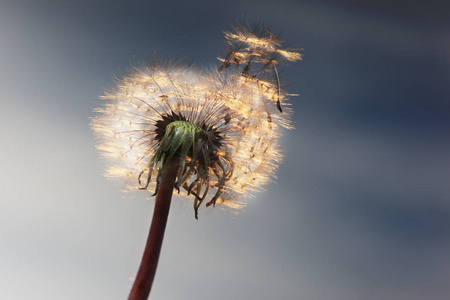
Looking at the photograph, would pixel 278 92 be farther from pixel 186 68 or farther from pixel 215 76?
pixel 186 68

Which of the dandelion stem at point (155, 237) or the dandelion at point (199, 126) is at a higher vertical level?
the dandelion at point (199, 126)

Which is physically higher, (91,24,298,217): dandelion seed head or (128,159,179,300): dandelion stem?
(91,24,298,217): dandelion seed head

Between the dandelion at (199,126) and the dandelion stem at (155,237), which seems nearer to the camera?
the dandelion stem at (155,237)

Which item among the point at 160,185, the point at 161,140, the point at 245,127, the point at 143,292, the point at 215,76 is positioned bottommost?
the point at 143,292

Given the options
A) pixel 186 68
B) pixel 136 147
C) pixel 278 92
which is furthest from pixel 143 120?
pixel 278 92

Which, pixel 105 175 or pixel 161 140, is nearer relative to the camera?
pixel 161 140

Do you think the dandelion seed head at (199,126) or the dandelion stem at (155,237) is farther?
the dandelion seed head at (199,126)

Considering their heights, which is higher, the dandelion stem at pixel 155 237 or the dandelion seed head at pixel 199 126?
the dandelion seed head at pixel 199 126
